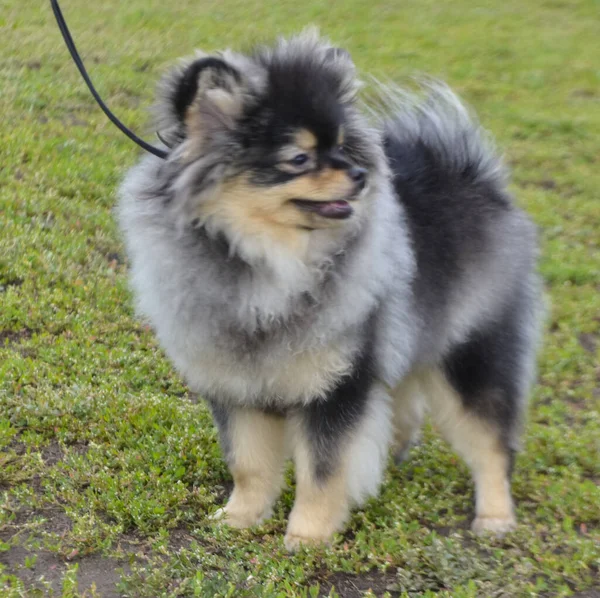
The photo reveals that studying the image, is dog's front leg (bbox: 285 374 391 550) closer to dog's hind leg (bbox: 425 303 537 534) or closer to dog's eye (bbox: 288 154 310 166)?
dog's hind leg (bbox: 425 303 537 534)

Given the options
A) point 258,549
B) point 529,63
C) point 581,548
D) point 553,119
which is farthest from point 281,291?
point 529,63

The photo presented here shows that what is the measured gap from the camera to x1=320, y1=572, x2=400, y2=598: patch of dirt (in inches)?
119

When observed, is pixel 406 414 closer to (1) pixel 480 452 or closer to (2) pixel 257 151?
(1) pixel 480 452

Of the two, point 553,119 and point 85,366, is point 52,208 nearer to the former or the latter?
point 85,366

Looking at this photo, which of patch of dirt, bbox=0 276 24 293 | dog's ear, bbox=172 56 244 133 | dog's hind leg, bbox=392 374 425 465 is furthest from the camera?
patch of dirt, bbox=0 276 24 293

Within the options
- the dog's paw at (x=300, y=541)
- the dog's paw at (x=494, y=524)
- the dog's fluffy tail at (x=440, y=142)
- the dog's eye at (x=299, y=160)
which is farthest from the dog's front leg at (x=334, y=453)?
the dog's fluffy tail at (x=440, y=142)

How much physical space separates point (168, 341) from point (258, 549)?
0.89 metres

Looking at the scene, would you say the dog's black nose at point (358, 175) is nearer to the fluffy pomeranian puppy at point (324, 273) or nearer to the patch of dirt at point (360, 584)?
the fluffy pomeranian puppy at point (324, 273)

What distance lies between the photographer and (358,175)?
279 centimetres

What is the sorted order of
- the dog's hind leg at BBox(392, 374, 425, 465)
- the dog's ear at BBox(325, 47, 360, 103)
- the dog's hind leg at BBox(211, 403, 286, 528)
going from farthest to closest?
the dog's hind leg at BBox(392, 374, 425, 465) < the dog's hind leg at BBox(211, 403, 286, 528) < the dog's ear at BBox(325, 47, 360, 103)

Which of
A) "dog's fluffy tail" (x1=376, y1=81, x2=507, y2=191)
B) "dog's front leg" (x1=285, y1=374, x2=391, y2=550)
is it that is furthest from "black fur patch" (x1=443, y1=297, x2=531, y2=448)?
"dog's fluffy tail" (x1=376, y1=81, x2=507, y2=191)

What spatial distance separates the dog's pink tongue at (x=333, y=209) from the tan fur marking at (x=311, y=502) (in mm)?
907

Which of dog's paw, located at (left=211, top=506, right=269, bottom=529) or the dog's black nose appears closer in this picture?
the dog's black nose

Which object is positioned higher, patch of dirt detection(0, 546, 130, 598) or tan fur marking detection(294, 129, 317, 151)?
tan fur marking detection(294, 129, 317, 151)
